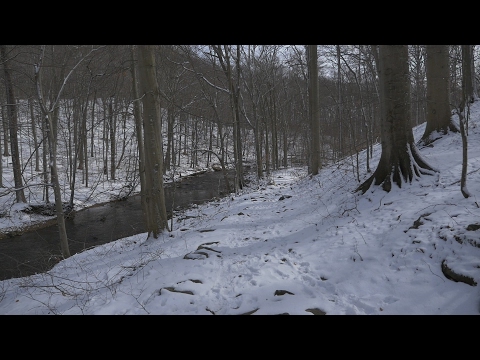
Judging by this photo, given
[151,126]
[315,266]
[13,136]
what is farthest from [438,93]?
[13,136]

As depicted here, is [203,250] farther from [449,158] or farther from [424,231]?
[449,158]

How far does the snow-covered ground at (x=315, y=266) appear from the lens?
125 inches

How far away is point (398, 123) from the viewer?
6.16 m

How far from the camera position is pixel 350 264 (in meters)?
4.02

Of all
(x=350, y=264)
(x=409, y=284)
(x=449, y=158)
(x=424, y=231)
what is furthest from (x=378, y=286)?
(x=449, y=158)

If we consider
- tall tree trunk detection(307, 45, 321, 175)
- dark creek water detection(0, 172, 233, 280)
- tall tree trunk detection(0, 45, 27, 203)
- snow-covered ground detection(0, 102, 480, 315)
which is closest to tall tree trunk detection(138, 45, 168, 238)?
dark creek water detection(0, 172, 233, 280)

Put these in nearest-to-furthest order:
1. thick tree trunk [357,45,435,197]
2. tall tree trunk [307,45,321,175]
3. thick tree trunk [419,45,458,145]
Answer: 1. thick tree trunk [357,45,435,197]
2. thick tree trunk [419,45,458,145]
3. tall tree trunk [307,45,321,175]

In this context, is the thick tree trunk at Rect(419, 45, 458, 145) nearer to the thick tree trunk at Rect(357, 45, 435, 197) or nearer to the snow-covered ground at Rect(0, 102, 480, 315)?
the snow-covered ground at Rect(0, 102, 480, 315)

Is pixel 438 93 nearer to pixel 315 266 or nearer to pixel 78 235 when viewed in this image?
pixel 315 266

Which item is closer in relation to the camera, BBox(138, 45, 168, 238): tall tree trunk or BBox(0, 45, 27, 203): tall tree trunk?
BBox(138, 45, 168, 238): tall tree trunk

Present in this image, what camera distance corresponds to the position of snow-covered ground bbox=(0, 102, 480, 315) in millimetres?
3178

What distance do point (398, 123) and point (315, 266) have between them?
160 inches

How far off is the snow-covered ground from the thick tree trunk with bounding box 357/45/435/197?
323mm

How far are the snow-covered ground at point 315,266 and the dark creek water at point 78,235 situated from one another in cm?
233
